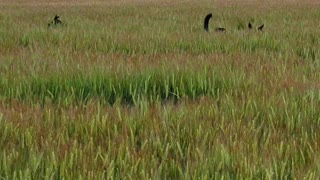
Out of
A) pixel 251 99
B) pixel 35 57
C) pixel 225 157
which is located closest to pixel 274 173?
pixel 225 157

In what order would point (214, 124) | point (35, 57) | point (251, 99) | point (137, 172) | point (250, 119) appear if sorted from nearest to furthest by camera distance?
1. point (137, 172)
2. point (214, 124)
3. point (250, 119)
4. point (251, 99)
5. point (35, 57)

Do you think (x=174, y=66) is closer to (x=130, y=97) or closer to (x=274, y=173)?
(x=130, y=97)

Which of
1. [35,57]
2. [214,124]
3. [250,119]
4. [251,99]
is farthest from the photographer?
[35,57]

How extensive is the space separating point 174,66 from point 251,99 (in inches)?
46.4

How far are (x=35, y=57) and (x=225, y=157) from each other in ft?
10.1

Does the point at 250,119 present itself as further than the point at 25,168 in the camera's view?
Yes

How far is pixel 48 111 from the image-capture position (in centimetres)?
256

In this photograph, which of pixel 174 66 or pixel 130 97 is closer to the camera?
pixel 130 97

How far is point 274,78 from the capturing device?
361 centimetres

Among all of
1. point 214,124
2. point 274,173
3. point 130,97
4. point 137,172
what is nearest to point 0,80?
point 130,97

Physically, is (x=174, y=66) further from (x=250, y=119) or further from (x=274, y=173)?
(x=274, y=173)

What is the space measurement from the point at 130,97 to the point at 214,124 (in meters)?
1.13

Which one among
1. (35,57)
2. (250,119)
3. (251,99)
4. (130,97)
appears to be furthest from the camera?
(35,57)

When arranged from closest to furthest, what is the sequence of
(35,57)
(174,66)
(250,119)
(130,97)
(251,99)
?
(250,119)
(251,99)
(130,97)
(174,66)
(35,57)
